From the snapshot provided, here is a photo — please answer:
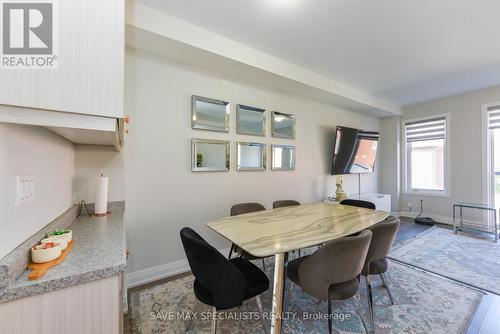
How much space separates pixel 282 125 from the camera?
340 cm

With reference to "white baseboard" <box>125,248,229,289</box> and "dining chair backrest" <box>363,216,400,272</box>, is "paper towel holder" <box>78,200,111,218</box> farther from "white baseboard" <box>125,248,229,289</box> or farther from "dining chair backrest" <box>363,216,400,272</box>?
"dining chair backrest" <box>363,216,400,272</box>

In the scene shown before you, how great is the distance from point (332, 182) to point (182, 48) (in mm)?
3440

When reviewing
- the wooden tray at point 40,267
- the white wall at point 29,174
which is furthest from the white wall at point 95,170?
the wooden tray at point 40,267

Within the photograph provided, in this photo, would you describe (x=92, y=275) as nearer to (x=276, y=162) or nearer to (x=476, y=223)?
(x=276, y=162)

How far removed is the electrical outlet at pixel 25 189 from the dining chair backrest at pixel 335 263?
1.55 m

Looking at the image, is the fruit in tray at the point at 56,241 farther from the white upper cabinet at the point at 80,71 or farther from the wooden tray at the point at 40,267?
the white upper cabinet at the point at 80,71

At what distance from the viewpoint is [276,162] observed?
3.34 metres

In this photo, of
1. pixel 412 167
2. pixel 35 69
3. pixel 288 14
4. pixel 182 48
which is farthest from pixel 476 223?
pixel 35 69

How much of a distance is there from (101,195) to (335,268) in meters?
1.90

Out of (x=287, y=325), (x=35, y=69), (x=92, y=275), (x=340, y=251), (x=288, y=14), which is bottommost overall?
(x=287, y=325)

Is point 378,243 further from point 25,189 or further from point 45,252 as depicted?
point 25,189

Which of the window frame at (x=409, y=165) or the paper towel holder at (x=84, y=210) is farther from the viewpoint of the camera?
the window frame at (x=409, y=165)

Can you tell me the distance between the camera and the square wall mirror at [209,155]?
8.38 feet

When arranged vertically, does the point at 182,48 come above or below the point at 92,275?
above
